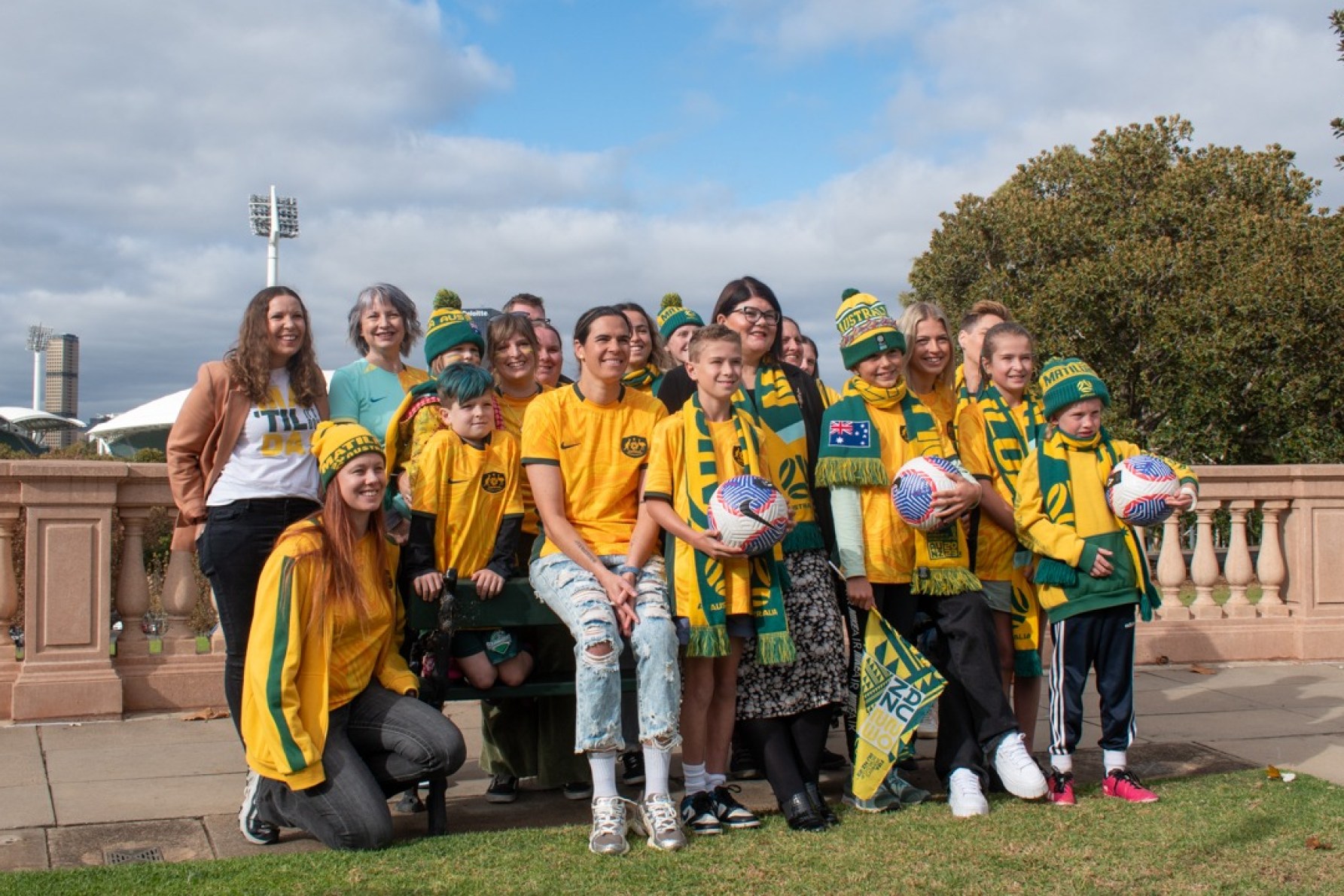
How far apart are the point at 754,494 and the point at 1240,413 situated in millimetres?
21507

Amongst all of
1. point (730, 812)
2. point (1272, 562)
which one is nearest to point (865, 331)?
point (730, 812)

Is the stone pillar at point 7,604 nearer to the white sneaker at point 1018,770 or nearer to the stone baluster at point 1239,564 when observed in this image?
the white sneaker at point 1018,770

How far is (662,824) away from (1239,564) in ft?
20.0

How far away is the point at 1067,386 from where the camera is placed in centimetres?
530

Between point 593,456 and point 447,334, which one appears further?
point 447,334

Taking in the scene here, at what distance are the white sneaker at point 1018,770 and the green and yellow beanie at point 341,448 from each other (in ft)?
9.18

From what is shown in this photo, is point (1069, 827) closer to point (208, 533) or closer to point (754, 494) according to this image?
point (754, 494)

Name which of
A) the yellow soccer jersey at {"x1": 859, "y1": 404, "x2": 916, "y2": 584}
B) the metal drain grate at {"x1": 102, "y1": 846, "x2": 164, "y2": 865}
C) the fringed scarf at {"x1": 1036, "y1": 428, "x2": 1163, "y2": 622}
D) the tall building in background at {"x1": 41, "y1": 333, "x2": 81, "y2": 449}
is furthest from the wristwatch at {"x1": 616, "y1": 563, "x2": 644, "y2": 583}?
the tall building in background at {"x1": 41, "y1": 333, "x2": 81, "y2": 449}

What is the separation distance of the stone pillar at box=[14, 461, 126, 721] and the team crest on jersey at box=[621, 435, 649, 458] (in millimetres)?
3299

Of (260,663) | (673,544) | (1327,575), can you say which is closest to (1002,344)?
(673,544)

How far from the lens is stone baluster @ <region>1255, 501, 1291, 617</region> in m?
8.95

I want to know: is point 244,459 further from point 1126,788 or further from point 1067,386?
point 1126,788

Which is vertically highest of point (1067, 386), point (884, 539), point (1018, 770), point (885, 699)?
point (1067, 386)

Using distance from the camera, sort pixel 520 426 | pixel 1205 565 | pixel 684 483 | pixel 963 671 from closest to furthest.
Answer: pixel 684 483 → pixel 963 671 → pixel 520 426 → pixel 1205 565
